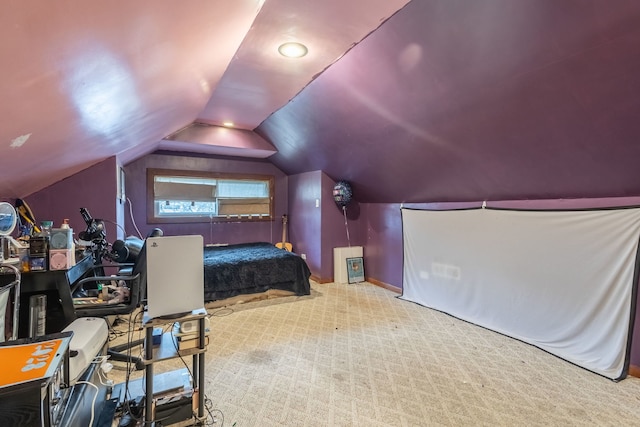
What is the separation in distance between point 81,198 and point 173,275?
2770mm

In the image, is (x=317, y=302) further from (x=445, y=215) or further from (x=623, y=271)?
(x=623, y=271)

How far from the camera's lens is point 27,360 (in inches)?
37.9

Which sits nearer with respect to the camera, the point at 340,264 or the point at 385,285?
the point at 385,285

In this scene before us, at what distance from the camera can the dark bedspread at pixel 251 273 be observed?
356 centimetres

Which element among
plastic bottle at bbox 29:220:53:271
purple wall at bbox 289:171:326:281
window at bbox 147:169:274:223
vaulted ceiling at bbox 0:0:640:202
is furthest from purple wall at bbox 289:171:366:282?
plastic bottle at bbox 29:220:53:271

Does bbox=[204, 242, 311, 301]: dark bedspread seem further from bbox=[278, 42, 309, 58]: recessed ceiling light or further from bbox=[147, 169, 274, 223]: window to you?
bbox=[278, 42, 309, 58]: recessed ceiling light

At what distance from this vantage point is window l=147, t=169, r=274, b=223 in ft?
15.6

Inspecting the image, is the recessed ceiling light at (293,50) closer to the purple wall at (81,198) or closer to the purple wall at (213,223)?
the purple wall at (81,198)

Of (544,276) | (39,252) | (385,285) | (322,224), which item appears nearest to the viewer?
(39,252)

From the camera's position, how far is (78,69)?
123 centimetres

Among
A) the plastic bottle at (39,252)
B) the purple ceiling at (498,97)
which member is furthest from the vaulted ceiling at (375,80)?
the plastic bottle at (39,252)

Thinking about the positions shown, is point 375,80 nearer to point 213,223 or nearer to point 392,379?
point 392,379

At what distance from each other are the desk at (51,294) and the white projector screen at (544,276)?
3.49 metres

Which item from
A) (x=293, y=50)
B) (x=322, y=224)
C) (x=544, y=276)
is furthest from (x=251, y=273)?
(x=544, y=276)
